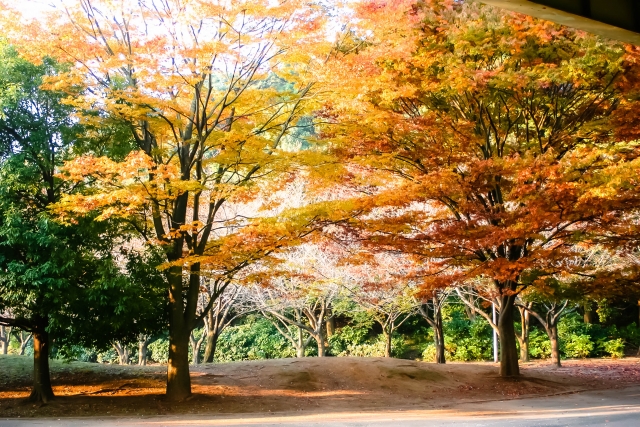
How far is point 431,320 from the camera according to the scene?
66.4 ft

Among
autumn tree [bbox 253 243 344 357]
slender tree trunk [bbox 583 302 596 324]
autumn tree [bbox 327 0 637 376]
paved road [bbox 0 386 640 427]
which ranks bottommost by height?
paved road [bbox 0 386 640 427]

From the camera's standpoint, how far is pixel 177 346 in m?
12.4

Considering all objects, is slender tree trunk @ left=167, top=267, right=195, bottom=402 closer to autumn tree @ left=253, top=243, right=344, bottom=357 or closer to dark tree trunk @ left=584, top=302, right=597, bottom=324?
autumn tree @ left=253, top=243, right=344, bottom=357

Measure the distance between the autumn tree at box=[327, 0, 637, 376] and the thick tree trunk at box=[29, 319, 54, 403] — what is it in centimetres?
747

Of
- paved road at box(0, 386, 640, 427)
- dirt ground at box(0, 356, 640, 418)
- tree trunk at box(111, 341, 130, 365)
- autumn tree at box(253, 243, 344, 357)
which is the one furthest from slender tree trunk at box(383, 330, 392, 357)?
tree trunk at box(111, 341, 130, 365)

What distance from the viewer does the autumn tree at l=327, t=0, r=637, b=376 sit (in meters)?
10.8

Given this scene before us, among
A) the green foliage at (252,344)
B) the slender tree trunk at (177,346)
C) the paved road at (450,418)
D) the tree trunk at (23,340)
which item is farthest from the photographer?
the tree trunk at (23,340)

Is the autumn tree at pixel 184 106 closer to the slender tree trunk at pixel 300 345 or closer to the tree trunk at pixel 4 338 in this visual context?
the slender tree trunk at pixel 300 345

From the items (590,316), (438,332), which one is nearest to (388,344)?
(438,332)

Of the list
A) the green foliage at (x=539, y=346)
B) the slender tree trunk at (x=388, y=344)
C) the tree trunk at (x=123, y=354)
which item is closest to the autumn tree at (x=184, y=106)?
the slender tree trunk at (x=388, y=344)

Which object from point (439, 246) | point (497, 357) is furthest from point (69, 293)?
point (497, 357)

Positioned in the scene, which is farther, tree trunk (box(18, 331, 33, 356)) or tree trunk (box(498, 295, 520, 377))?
tree trunk (box(18, 331, 33, 356))

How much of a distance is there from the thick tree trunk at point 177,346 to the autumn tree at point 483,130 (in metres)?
4.52

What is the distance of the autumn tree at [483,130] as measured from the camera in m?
10.8
